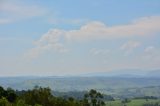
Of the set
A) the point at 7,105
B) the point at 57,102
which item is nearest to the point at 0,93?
the point at 57,102

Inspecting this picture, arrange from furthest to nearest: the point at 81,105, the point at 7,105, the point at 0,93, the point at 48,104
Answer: the point at 0,93
the point at 81,105
the point at 48,104
the point at 7,105

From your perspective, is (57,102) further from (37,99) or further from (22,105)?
(22,105)

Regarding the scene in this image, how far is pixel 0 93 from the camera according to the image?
125438mm

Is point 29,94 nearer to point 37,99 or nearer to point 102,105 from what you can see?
point 37,99

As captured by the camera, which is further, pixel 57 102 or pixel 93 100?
pixel 93 100

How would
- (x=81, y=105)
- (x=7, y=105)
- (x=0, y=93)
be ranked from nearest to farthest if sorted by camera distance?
(x=7, y=105) → (x=81, y=105) → (x=0, y=93)

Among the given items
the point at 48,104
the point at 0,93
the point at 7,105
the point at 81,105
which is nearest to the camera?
the point at 7,105

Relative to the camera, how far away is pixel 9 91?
425 feet

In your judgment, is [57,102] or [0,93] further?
[0,93]

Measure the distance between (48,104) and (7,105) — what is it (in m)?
26.7

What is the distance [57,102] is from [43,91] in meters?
5.41

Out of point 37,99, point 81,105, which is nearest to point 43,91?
point 37,99

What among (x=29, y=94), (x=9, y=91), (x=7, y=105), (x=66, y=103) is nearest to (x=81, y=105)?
(x=66, y=103)

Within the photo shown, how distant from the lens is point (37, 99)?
A: 11075 centimetres
